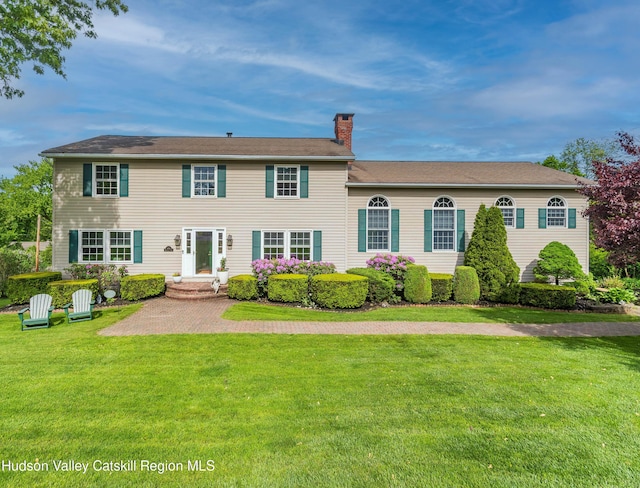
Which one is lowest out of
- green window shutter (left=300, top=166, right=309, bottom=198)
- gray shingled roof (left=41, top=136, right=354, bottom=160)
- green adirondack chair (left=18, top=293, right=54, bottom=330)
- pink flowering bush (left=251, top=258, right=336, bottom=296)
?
green adirondack chair (left=18, top=293, right=54, bottom=330)

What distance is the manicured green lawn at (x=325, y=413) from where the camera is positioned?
11.0ft

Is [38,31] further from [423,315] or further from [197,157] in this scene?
[423,315]

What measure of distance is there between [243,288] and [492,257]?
9.07 metres

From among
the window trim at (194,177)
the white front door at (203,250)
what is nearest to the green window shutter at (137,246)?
the white front door at (203,250)

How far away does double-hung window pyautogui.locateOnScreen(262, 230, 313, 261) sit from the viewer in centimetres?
1461

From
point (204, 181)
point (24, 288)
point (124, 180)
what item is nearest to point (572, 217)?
point (204, 181)

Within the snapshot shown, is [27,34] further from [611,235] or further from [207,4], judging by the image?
[611,235]

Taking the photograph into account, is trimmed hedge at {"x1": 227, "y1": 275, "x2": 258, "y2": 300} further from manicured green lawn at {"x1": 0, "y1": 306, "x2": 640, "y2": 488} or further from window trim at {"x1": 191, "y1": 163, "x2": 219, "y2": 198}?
manicured green lawn at {"x1": 0, "y1": 306, "x2": 640, "y2": 488}

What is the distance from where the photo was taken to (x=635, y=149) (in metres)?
7.07

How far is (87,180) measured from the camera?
1409 centimetres

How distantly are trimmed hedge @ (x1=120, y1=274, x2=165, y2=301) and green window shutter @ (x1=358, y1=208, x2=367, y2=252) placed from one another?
26.0 feet

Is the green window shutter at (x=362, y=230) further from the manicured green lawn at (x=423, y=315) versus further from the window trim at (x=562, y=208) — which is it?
the window trim at (x=562, y=208)

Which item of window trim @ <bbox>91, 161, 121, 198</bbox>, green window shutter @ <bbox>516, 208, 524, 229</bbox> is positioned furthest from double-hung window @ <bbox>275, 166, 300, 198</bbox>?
green window shutter @ <bbox>516, 208, 524, 229</bbox>

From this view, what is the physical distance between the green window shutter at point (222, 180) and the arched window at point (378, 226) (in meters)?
5.95
